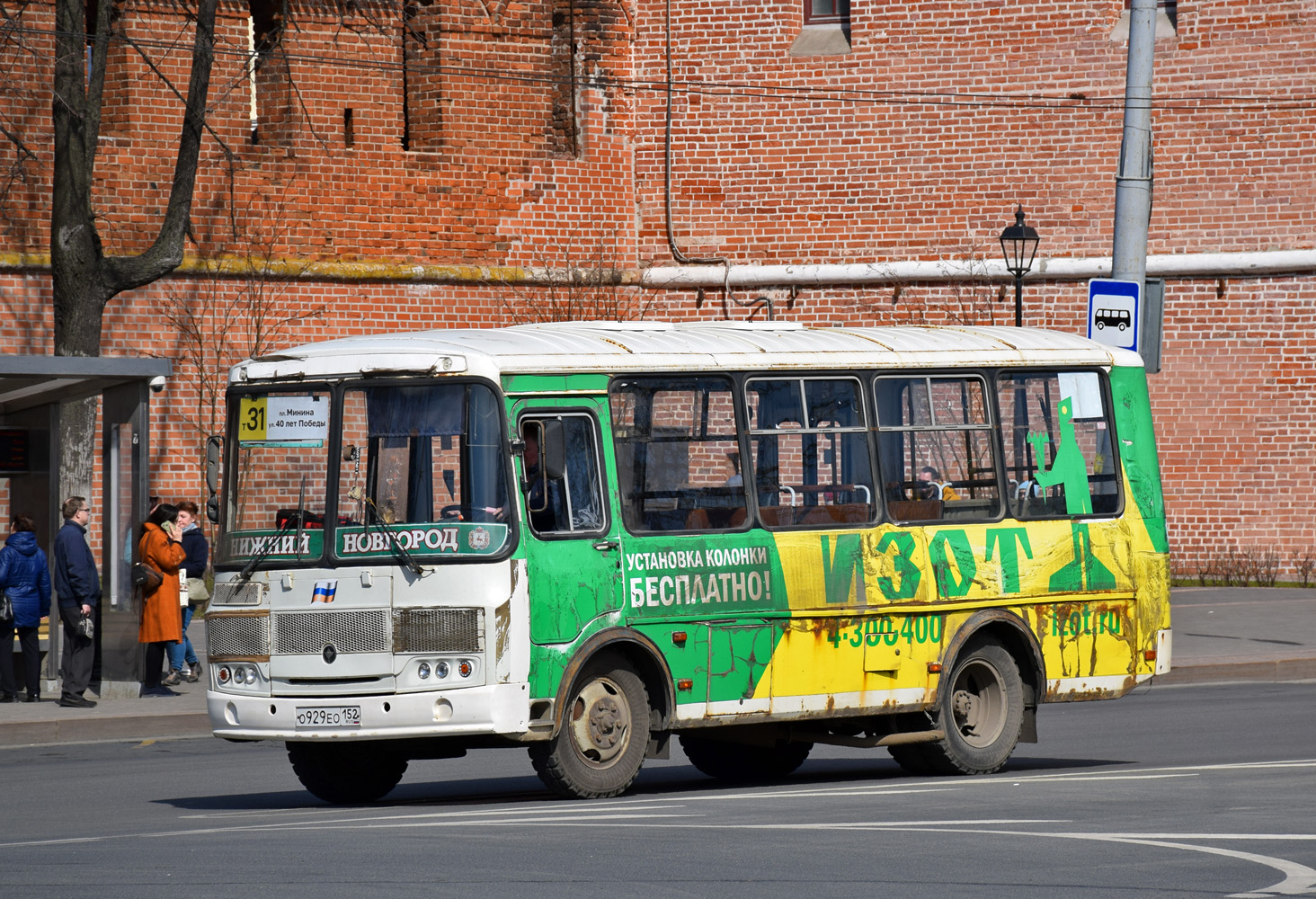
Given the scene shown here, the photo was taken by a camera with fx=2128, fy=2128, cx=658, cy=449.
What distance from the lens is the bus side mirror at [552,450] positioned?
11133mm

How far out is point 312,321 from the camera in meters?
27.0

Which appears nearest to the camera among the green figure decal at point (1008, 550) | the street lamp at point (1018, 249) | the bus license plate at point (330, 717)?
the bus license plate at point (330, 717)

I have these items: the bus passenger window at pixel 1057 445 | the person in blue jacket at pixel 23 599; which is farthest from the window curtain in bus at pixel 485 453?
the person in blue jacket at pixel 23 599

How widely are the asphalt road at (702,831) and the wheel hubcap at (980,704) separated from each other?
307 mm

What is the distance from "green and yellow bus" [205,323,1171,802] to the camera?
436 inches

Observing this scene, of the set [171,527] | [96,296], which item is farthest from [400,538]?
[96,296]

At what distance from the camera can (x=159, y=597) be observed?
17.9 metres

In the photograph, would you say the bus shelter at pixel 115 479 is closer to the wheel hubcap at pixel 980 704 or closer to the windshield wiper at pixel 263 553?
the windshield wiper at pixel 263 553

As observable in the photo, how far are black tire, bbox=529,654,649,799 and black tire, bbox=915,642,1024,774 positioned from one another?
225 centimetres

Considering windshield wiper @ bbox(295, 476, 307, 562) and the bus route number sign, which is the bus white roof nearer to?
the bus route number sign

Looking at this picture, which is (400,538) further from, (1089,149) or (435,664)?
(1089,149)

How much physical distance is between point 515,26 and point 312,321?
480 cm

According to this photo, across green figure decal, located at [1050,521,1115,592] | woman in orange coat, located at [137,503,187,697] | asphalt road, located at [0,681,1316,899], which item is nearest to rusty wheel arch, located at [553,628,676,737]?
asphalt road, located at [0,681,1316,899]

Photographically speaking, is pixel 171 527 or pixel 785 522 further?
pixel 171 527
